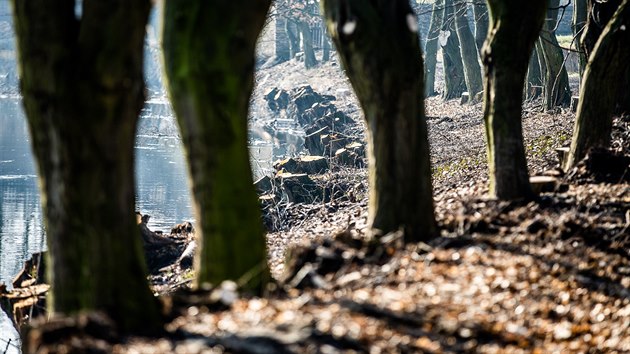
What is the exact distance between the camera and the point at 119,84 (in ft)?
18.7

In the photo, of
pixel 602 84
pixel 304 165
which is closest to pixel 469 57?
pixel 304 165

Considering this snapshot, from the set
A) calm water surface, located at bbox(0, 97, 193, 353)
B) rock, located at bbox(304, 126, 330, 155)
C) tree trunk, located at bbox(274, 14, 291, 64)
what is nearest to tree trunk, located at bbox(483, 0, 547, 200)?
calm water surface, located at bbox(0, 97, 193, 353)

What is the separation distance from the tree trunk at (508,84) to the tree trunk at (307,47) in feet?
149

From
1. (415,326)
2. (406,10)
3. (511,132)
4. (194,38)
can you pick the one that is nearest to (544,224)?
(511,132)

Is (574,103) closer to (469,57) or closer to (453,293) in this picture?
(469,57)

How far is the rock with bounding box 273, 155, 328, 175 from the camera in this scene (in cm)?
2194

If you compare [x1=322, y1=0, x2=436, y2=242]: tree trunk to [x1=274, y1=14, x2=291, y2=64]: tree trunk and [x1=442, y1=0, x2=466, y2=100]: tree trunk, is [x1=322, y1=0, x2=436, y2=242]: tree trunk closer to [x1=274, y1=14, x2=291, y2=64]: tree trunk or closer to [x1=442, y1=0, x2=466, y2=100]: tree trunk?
[x1=442, y1=0, x2=466, y2=100]: tree trunk

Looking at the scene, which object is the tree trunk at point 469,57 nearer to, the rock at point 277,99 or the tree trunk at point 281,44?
the rock at point 277,99

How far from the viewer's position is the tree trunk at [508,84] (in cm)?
1017

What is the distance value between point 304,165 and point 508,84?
12.4 meters

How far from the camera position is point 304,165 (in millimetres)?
22359

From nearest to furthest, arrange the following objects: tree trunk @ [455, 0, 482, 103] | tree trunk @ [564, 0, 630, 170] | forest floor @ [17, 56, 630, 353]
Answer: forest floor @ [17, 56, 630, 353]
tree trunk @ [564, 0, 630, 170]
tree trunk @ [455, 0, 482, 103]

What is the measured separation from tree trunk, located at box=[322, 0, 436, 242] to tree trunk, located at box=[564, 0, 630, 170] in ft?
15.3

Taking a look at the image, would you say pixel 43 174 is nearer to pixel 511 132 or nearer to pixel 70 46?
pixel 70 46
